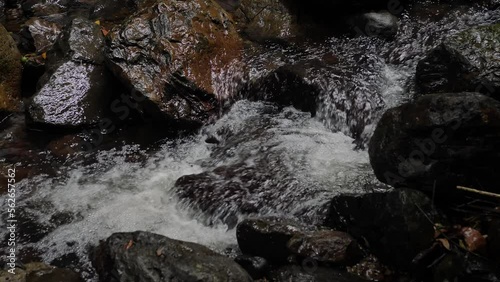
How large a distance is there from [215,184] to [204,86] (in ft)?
6.44

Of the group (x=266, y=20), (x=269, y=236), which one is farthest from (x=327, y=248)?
(x=266, y=20)

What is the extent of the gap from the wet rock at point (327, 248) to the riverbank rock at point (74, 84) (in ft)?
13.9

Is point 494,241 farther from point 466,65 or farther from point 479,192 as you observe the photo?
point 466,65

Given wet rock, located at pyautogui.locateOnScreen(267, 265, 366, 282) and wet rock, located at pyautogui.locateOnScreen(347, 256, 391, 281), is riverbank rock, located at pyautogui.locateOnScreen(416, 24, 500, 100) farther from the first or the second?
wet rock, located at pyautogui.locateOnScreen(267, 265, 366, 282)

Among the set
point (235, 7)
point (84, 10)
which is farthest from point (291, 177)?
point (84, 10)

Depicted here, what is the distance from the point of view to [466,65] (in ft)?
17.8

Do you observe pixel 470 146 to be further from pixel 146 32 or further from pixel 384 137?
pixel 146 32

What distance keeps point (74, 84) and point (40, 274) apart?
145 inches

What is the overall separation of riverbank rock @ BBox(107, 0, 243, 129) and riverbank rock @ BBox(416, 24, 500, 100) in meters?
2.87

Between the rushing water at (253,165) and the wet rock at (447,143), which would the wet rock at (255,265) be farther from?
the wet rock at (447,143)

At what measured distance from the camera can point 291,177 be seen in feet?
17.0

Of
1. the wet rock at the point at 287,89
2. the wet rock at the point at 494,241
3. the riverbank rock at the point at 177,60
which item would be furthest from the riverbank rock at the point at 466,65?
the riverbank rock at the point at 177,60

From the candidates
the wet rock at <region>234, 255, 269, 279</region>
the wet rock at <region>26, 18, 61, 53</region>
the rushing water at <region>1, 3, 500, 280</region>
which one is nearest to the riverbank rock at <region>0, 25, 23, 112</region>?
the wet rock at <region>26, 18, 61, 53</region>

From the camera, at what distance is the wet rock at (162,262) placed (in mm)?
3438
